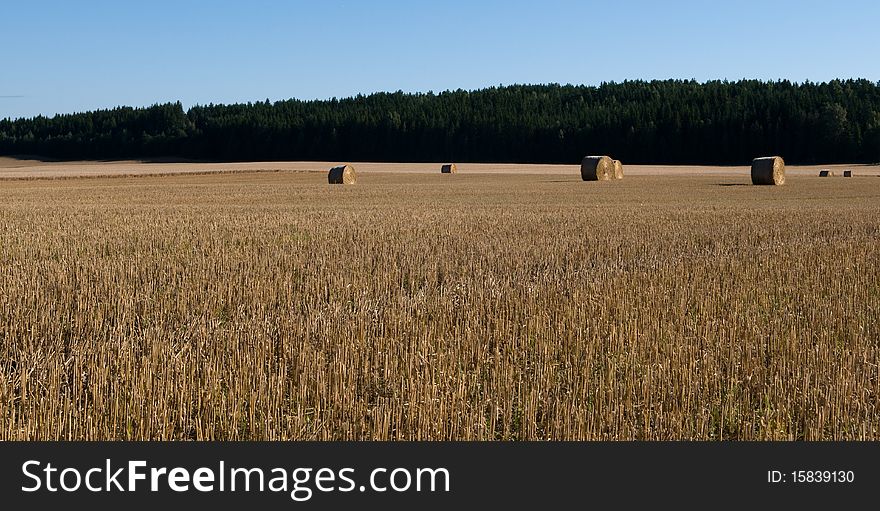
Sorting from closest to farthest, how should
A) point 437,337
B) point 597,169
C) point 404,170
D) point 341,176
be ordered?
point 437,337 < point 341,176 < point 597,169 < point 404,170

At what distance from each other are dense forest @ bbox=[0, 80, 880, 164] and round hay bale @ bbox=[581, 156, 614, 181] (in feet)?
175

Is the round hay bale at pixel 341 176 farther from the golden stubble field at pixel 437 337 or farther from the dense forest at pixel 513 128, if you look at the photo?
the dense forest at pixel 513 128

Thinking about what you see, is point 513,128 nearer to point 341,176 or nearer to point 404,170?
point 404,170

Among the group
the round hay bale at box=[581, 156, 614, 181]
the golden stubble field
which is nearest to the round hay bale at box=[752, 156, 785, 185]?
the round hay bale at box=[581, 156, 614, 181]

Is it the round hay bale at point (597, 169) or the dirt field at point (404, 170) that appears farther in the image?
the dirt field at point (404, 170)

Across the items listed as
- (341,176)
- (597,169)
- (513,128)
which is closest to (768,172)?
(597,169)

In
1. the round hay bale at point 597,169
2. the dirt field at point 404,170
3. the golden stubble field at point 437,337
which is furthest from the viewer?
the dirt field at point 404,170

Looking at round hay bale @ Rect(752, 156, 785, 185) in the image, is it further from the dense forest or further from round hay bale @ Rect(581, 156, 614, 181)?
the dense forest

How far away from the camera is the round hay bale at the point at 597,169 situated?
47719 mm

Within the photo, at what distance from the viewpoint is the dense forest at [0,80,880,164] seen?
100188mm

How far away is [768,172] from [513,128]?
7540cm

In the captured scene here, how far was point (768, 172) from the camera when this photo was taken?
4162 cm

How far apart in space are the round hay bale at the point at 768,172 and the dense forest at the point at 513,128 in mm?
55534

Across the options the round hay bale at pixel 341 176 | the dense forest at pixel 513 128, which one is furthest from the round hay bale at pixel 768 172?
the dense forest at pixel 513 128
